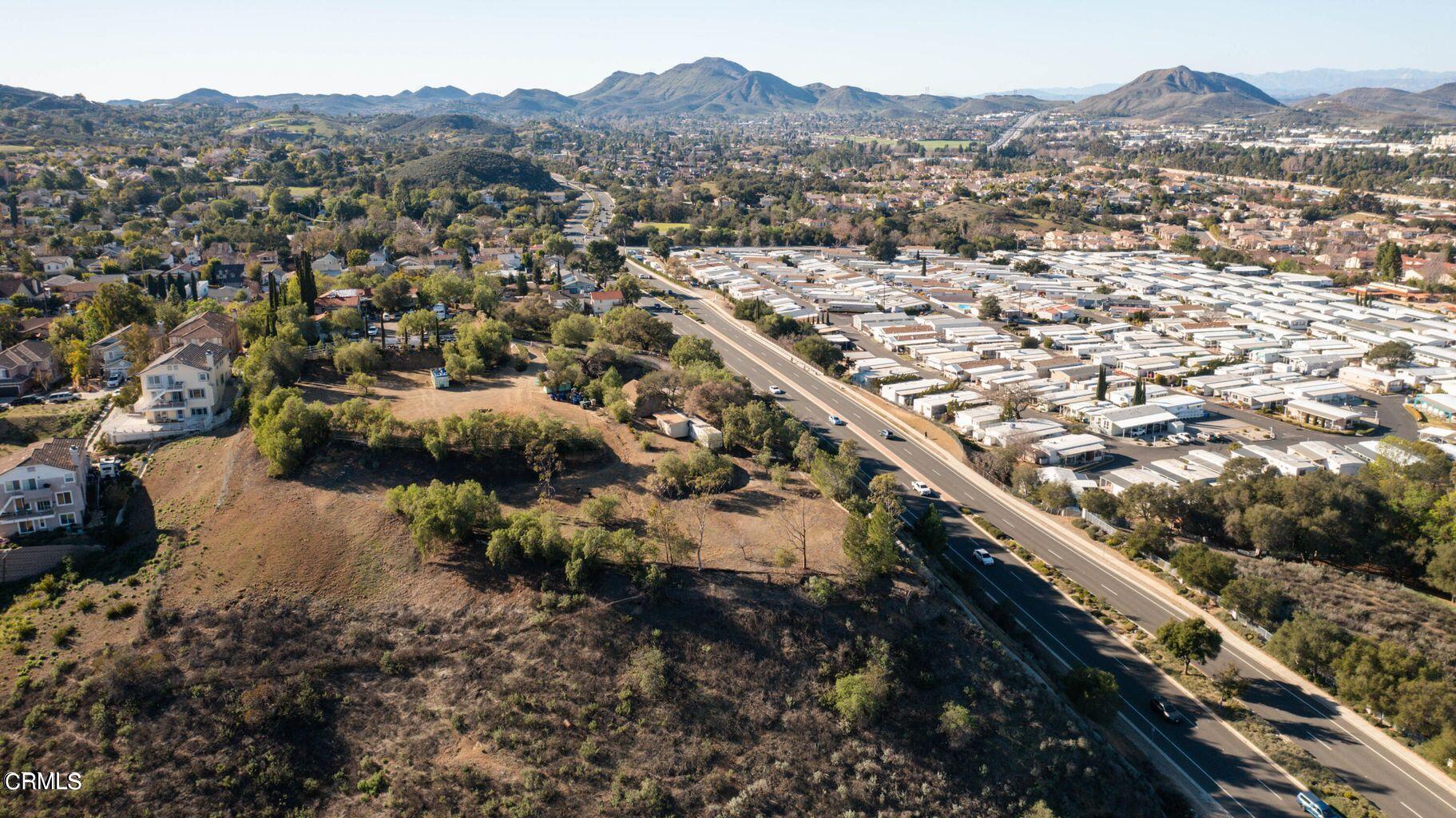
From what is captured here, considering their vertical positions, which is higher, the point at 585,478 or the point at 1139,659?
the point at 585,478

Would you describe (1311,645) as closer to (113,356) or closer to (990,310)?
(990,310)

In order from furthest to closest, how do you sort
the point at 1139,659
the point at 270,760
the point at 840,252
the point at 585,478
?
the point at 840,252 → the point at 585,478 → the point at 1139,659 → the point at 270,760

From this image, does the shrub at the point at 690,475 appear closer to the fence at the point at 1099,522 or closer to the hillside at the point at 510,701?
the hillside at the point at 510,701

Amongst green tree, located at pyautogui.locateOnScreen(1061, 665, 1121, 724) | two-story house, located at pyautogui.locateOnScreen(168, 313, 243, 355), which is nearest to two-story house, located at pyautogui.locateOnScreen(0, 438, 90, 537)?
two-story house, located at pyautogui.locateOnScreen(168, 313, 243, 355)

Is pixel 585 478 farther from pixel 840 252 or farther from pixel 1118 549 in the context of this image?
pixel 840 252

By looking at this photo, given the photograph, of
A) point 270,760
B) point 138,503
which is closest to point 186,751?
point 270,760

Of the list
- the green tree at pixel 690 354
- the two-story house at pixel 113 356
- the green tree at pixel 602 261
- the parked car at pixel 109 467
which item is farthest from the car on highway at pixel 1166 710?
the green tree at pixel 602 261
